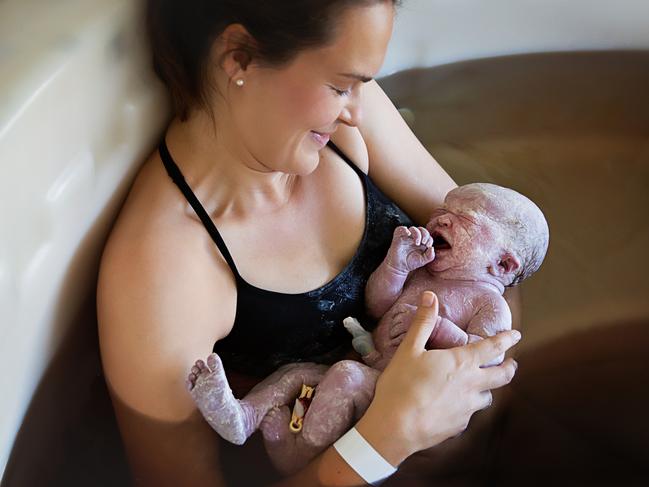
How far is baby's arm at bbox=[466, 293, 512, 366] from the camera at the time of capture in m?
1.17

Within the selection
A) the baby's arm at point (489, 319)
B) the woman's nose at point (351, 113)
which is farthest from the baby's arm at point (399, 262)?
the woman's nose at point (351, 113)

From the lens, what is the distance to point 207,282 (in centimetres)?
102

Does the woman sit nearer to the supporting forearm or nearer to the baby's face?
the supporting forearm

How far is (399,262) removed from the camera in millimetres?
1183

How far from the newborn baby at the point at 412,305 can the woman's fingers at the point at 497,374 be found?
2 centimetres

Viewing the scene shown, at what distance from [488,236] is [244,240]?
39cm

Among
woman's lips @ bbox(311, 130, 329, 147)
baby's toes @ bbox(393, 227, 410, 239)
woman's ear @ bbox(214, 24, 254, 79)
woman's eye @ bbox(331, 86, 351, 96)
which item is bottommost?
baby's toes @ bbox(393, 227, 410, 239)

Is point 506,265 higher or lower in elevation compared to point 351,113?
lower

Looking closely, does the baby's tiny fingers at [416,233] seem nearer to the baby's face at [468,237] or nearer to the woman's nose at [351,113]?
the baby's face at [468,237]

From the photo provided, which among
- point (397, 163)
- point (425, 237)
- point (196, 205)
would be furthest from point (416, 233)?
point (196, 205)

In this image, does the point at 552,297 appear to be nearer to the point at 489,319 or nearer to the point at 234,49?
the point at 489,319

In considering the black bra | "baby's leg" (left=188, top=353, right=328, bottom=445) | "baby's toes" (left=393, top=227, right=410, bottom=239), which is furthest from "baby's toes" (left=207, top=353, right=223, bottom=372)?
"baby's toes" (left=393, top=227, right=410, bottom=239)

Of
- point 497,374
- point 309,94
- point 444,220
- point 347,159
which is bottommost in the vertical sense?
point 497,374

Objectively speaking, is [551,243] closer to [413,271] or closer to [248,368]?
[413,271]
